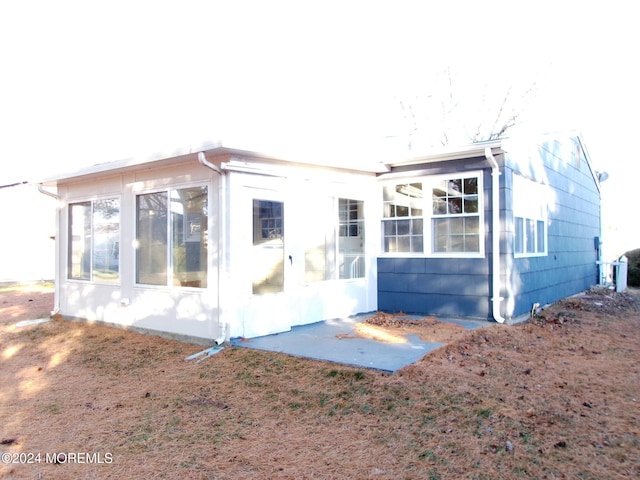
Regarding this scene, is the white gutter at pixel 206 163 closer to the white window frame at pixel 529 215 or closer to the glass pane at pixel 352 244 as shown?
the glass pane at pixel 352 244

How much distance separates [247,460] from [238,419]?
791 millimetres

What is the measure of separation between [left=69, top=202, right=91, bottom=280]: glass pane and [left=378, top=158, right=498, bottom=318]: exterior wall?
5264mm

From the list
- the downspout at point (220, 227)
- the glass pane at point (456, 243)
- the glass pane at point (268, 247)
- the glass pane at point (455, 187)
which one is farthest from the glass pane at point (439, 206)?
the downspout at point (220, 227)

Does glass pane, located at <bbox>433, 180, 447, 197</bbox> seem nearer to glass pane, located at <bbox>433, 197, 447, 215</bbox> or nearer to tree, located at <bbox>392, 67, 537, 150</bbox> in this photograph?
glass pane, located at <bbox>433, 197, 447, 215</bbox>

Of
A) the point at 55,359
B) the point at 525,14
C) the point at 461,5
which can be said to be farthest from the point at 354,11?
the point at 55,359

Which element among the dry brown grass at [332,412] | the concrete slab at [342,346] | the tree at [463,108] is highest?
the tree at [463,108]

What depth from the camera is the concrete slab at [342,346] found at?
5.23 metres

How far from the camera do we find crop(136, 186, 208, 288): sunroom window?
6.63 metres

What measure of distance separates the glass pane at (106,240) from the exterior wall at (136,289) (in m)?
0.15

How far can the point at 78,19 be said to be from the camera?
1459cm

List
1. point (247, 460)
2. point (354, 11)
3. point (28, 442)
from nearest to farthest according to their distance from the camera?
point (247, 460), point (28, 442), point (354, 11)

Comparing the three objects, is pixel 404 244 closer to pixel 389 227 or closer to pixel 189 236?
pixel 389 227

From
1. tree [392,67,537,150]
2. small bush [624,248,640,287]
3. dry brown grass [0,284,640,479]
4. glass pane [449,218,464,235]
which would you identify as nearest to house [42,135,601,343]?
glass pane [449,218,464,235]

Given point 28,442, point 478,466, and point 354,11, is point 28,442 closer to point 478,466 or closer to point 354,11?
point 478,466
